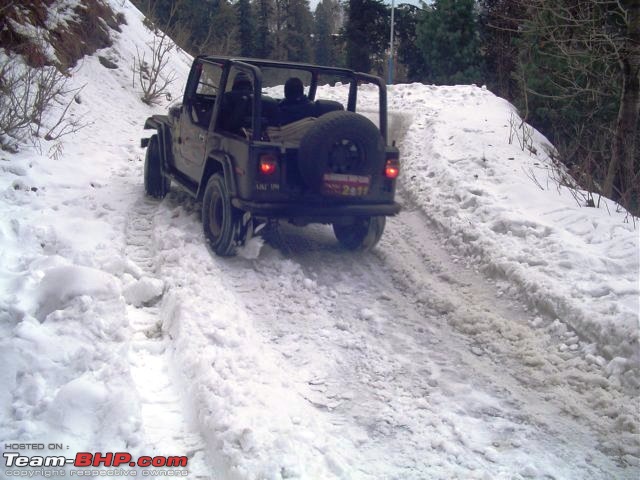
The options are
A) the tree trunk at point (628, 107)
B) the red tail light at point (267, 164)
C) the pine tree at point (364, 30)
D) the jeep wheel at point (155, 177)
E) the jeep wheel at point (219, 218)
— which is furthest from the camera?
the pine tree at point (364, 30)

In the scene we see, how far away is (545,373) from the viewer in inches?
181

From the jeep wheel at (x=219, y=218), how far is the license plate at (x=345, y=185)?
0.97m

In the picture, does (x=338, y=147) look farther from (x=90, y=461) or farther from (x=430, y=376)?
(x=90, y=461)

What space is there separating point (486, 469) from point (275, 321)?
7.32 feet

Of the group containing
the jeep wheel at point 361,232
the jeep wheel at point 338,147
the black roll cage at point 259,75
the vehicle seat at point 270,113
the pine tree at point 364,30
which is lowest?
the jeep wheel at point 361,232

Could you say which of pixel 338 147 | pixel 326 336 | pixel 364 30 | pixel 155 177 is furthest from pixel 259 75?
pixel 364 30

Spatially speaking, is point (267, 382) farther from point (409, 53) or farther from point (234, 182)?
point (409, 53)

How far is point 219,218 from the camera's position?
257 inches

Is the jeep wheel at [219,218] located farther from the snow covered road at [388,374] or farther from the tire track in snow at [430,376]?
the tire track in snow at [430,376]

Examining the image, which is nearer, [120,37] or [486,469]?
[486,469]

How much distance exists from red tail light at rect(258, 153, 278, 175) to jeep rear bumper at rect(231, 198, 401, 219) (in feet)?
1.00

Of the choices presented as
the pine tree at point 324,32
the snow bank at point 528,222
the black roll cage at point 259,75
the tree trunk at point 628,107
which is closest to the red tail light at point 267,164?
the black roll cage at point 259,75

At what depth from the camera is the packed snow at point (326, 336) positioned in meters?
3.44

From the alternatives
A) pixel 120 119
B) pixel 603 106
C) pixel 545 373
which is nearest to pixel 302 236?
pixel 545 373
